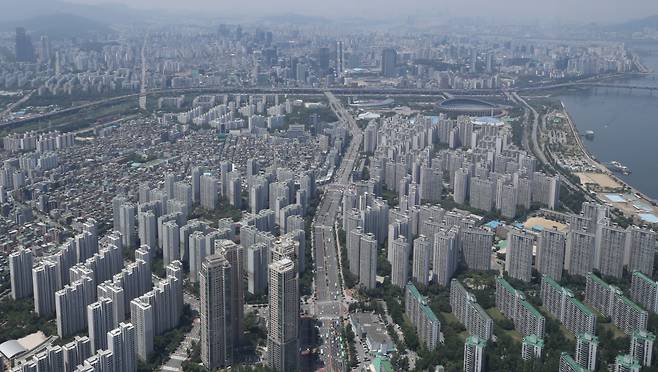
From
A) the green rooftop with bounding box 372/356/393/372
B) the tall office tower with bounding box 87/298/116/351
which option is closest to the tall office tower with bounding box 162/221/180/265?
the tall office tower with bounding box 87/298/116/351

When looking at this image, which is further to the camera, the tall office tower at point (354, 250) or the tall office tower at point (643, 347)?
the tall office tower at point (354, 250)

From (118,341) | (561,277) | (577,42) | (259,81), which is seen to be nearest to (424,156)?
(561,277)

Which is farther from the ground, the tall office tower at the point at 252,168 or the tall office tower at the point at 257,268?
the tall office tower at the point at 252,168

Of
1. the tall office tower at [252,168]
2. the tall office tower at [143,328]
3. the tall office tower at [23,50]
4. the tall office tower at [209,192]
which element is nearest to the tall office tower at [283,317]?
the tall office tower at [143,328]

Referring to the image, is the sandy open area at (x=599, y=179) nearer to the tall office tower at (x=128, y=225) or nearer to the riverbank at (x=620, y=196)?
the riverbank at (x=620, y=196)

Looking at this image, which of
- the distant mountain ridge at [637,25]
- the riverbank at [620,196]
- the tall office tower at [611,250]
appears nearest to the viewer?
the tall office tower at [611,250]

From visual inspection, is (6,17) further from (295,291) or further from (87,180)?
(295,291)

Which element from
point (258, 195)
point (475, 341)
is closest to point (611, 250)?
point (475, 341)
